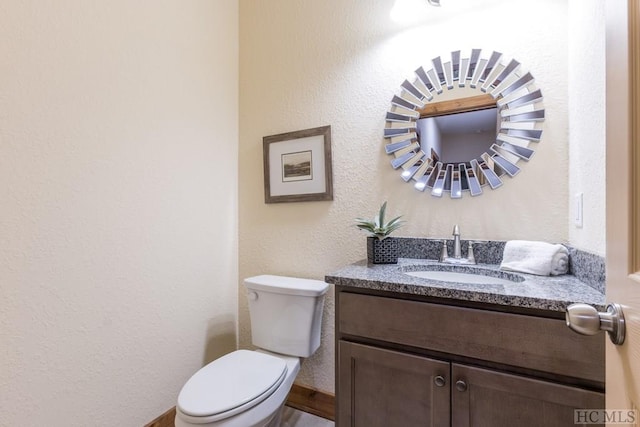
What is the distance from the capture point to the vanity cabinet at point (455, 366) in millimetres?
744

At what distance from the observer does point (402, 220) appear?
1401mm

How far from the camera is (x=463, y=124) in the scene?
1318 millimetres

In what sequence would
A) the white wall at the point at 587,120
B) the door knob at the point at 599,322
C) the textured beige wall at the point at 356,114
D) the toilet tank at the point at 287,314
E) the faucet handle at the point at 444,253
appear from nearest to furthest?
1. the door knob at the point at 599,322
2. the white wall at the point at 587,120
3. the textured beige wall at the point at 356,114
4. the faucet handle at the point at 444,253
5. the toilet tank at the point at 287,314

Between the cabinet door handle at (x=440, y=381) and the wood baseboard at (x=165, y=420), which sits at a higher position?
the cabinet door handle at (x=440, y=381)

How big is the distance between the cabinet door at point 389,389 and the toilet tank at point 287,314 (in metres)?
0.38

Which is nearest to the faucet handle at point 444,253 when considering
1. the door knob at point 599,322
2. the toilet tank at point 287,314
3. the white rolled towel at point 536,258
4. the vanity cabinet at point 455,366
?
the white rolled towel at point 536,258

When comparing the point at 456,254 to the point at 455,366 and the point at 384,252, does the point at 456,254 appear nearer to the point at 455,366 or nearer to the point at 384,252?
the point at 384,252

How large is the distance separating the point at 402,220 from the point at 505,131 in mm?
570

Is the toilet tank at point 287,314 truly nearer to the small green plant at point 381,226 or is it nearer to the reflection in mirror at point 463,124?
the small green plant at point 381,226

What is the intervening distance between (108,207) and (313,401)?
1400 millimetres

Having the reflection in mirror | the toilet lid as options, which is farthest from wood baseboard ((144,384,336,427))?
the reflection in mirror

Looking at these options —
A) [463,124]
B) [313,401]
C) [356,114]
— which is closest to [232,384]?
A: [313,401]

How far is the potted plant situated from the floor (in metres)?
0.91

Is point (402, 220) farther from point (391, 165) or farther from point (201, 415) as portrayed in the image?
point (201, 415)
